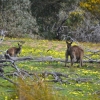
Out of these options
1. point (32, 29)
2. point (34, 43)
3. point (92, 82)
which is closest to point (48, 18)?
point (32, 29)

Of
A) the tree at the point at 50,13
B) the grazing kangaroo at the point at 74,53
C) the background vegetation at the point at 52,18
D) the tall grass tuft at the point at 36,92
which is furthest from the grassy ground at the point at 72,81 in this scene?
the tree at the point at 50,13

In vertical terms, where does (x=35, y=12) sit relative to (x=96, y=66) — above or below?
above

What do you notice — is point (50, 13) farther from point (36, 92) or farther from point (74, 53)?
point (36, 92)

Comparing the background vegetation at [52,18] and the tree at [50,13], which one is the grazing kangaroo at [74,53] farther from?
the tree at [50,13]

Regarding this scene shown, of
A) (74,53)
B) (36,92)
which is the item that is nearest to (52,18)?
(74,53)

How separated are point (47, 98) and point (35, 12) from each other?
2823 cm

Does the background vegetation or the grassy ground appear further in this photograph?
the background vegetation

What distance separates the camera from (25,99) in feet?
25.1

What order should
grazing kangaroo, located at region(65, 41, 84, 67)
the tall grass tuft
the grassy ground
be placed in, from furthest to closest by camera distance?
1. grazing kangaroo, located at region(65, 41, 84, 67)
2. the grassy ground
3. the tall grass tuft

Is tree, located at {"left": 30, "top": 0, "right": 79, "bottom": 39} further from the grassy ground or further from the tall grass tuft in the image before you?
the tall grass tuft

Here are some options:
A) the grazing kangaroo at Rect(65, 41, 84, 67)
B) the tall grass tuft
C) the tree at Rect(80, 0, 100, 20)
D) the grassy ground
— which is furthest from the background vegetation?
the tall grass tuft

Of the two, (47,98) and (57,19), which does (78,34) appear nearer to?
(57,19)

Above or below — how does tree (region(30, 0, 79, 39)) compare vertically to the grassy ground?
above

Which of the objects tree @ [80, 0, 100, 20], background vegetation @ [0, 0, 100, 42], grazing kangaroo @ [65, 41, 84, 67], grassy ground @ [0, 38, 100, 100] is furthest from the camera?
tree @ [80, 0, 100, 20]
